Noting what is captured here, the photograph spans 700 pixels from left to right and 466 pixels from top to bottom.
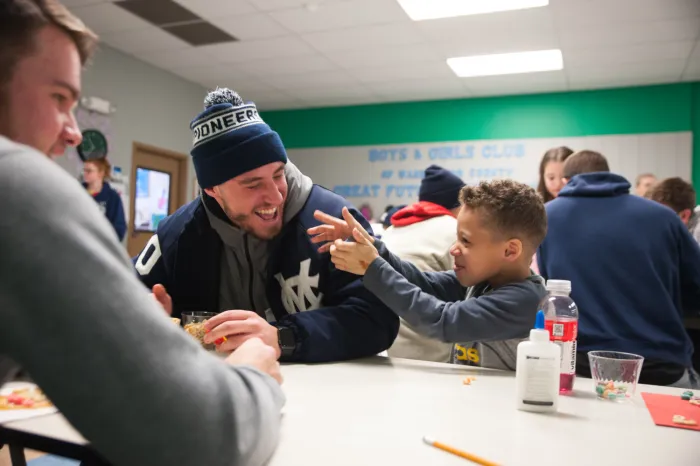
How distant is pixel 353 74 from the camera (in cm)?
650

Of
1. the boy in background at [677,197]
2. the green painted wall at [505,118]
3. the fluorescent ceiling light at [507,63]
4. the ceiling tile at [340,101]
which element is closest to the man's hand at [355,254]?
the boy in background at [677,197]

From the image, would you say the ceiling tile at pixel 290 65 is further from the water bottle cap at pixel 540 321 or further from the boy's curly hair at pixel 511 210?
the water bottle cap at pixel 540 321

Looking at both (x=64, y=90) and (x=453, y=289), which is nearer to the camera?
(x=64, y=90)

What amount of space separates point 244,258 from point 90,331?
3.98 feet

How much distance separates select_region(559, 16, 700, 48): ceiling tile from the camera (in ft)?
16.0

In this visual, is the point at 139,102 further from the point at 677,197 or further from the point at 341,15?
the point at 677,197

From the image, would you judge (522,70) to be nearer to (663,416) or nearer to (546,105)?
(546,105)

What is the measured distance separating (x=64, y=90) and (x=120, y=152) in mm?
5768

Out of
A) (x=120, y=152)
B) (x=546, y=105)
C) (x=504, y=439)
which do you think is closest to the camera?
(x=504, y=439)

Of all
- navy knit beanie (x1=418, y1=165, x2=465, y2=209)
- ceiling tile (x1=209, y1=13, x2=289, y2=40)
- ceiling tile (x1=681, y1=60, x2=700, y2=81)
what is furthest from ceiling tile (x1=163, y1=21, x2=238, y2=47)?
ceiling tile (x1=681, y1=60, x2=700, y2=81)

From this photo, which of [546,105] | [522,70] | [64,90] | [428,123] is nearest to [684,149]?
[546,105]

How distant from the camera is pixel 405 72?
637cm

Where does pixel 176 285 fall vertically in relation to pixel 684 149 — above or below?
below

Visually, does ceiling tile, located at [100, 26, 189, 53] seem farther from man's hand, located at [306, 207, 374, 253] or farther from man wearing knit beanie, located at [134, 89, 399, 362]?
man's hand, located at [306, 207, 374, 253]
